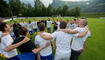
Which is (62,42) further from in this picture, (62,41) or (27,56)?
(27,56)

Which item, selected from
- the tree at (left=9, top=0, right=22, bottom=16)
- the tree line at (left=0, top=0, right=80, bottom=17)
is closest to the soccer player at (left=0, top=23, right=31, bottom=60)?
the tree line at (left=0, top=0, right=80, bottom=17)

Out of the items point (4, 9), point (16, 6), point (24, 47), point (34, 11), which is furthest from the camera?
point (34, 11)

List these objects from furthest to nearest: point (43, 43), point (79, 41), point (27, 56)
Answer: point (79, 41) → point (43, 43) → point (27, 56)

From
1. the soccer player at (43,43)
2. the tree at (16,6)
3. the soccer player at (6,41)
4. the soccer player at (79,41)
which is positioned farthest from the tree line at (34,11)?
the soccer player at (79,41)

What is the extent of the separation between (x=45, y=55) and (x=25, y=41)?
3.04 feet

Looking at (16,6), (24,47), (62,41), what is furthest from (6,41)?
(16,6)

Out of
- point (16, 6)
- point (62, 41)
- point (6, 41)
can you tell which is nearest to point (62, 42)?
point (62, 41)

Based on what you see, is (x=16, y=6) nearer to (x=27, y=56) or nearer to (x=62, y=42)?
(x=27, y=56)

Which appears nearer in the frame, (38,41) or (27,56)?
(27,56)

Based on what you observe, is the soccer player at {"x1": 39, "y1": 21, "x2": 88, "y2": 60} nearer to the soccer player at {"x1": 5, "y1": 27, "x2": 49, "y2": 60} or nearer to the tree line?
the soccer player at {"x1": 5, "y1": 27, "x2": 49, "y2": 60}

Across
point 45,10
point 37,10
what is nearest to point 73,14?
point 45,10

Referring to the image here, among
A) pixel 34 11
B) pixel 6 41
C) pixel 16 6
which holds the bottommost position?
pixel 6 41

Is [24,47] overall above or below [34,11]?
below

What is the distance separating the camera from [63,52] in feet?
7.73
